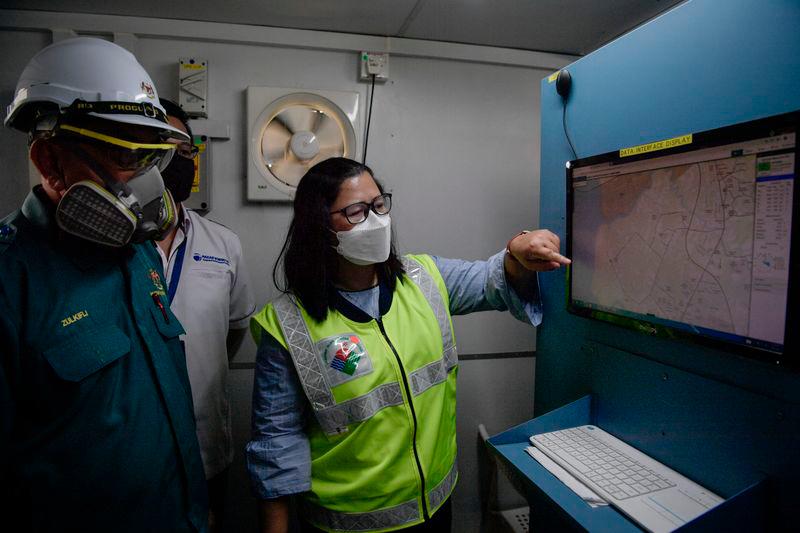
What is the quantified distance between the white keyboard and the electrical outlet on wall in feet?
5.19

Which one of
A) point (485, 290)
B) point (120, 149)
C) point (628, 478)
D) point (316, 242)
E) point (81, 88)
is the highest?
point (81, 88)

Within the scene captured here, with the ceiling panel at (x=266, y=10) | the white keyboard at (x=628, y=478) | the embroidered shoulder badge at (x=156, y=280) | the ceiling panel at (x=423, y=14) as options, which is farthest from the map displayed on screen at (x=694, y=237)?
the embroidered shoulder badge at (x=156, y=280)

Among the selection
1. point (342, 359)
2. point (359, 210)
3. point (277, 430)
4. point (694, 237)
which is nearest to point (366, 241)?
point (359, 210)

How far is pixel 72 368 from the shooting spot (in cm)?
84

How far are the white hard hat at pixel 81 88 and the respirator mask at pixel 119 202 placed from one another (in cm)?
5

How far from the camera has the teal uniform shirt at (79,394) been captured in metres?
0.83

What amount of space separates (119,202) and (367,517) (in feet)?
3.12

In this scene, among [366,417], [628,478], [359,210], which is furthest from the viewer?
[359,210]

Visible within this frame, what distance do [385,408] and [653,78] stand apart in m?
1.05

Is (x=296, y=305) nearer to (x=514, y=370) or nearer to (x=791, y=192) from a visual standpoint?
(x=791, y=192)

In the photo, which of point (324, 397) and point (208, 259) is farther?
point (208, 259)

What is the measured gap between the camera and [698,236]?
0.95 m

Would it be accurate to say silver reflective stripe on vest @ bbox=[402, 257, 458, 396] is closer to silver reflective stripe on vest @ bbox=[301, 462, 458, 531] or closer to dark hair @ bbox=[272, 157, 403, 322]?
dark hair @ bbox=[272, 157, 403, 322]

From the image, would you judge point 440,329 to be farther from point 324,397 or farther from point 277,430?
point 277,430
